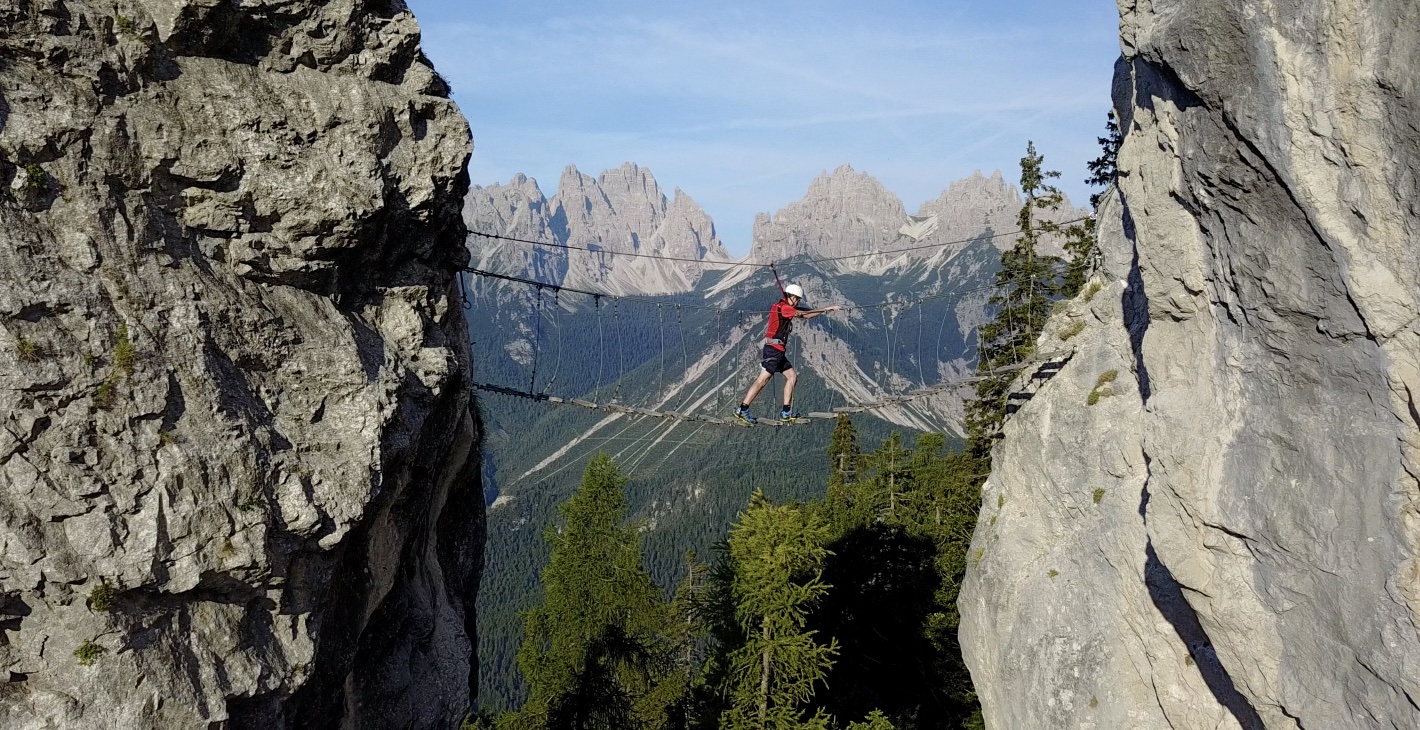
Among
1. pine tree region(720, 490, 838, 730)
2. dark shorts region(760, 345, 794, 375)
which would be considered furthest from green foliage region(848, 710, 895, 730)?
dark shorts region(760, 345, 794, 375)

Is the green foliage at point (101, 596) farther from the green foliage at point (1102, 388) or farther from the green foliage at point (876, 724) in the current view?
the green foliage at point (1102, 388)

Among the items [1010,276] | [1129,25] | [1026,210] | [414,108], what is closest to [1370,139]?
[1129,25]

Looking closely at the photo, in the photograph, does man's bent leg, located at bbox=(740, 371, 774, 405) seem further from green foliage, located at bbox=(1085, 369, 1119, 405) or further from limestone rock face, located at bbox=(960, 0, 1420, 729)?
limestone rock face, located at bbox=(960, 0, 1420, 729)

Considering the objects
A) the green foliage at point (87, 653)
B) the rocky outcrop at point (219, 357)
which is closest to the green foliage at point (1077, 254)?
the rocky outcrop at point (219, 357)

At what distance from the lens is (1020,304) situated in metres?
26.9

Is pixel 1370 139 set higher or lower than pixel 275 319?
higher

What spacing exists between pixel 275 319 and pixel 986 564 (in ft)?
45.3

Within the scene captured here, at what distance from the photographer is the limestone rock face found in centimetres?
751

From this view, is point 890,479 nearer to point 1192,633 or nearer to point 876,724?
point 876,724

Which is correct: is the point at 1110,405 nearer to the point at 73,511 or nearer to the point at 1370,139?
the point at 1370,139

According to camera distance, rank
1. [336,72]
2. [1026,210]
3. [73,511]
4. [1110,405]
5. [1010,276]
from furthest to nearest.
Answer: [1010,276]
[1026,210]
[1110,405]
[336,72]
[73,511]

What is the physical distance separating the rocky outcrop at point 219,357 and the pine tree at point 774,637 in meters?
7.33

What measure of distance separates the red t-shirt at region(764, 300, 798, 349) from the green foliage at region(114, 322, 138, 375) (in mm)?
9422

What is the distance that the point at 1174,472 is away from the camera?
10.2m
